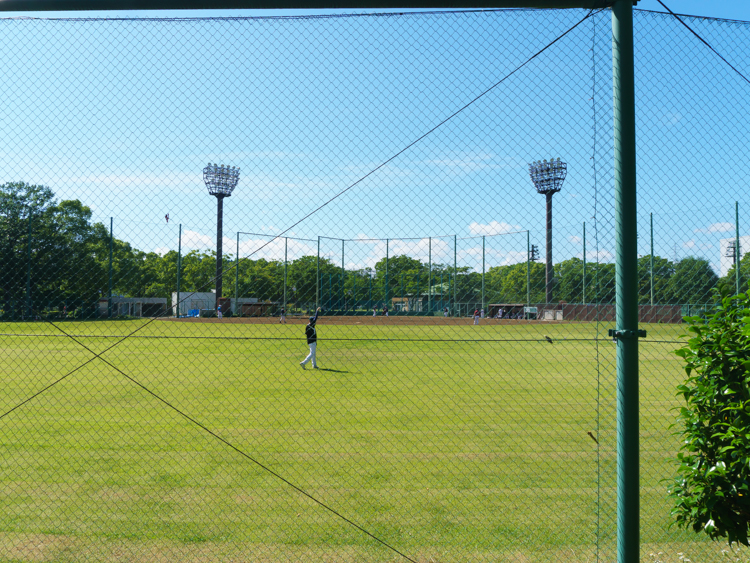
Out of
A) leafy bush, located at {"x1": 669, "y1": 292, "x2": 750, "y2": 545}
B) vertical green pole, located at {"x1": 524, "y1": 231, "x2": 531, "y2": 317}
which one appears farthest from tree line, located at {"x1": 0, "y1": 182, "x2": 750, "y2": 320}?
leafy bush, located at {"x1": 669, "y1": 292, "x2": 750, "y2": 545}

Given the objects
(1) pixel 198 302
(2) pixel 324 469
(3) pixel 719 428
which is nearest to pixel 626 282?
(3) pixel 719 428

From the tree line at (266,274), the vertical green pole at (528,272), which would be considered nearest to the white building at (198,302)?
the tree line at (266,274)

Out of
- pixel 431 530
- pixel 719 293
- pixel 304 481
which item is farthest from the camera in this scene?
pixel 304 481

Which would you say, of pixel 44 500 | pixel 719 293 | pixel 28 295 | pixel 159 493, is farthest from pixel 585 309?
pixel 44 500

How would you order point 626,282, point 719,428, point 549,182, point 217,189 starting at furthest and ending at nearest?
point 217,189 < point 549,182 < point 626,282 < point 719,428

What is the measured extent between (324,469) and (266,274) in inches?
93.1

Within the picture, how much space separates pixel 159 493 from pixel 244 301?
12.7ft

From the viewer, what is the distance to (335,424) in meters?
8.34

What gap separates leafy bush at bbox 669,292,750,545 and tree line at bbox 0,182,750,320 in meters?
0.86

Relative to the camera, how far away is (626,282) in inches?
123

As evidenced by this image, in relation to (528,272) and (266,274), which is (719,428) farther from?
(266,274)

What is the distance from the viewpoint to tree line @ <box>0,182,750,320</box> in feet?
15.2

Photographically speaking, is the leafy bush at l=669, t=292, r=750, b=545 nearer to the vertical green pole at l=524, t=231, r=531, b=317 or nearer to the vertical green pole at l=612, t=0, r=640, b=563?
the vertical green pole at l=612, t=0, r=640, b=563

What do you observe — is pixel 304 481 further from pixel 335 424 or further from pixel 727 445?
pixel 727 445
